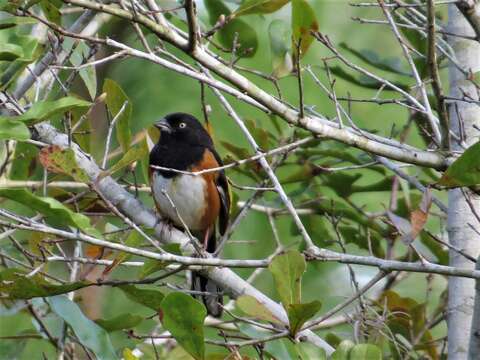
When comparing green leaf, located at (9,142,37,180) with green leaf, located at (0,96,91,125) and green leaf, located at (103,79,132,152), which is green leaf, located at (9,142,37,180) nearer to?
green leaf, located at (103,79,132,152)

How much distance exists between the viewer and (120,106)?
3113 mm

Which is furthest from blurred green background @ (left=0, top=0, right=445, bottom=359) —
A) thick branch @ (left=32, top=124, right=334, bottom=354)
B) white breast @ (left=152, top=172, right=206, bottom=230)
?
thick branch @ (left=32, top=124, right=334, bottom=354)

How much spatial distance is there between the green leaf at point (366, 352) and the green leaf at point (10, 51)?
119 centimetres

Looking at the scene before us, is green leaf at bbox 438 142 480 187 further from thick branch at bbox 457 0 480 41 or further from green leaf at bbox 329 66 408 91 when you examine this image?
green leaf at bbox 329 66 408 91

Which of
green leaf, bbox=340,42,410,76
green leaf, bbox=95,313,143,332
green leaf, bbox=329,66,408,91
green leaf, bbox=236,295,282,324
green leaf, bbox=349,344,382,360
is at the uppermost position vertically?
green leaf, bbox=340,42,410,76

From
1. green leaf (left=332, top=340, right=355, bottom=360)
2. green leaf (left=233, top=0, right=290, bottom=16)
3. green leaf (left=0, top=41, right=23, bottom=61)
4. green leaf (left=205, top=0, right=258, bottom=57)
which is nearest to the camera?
green leaf (left=332, top=340, right=355, bottom=360)

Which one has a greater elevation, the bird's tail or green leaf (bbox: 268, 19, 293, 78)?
green leaf (bbox: 268, 19, 293, 78)

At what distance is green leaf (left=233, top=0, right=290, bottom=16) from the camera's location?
305 cm

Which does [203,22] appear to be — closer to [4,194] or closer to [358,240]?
[358,240]

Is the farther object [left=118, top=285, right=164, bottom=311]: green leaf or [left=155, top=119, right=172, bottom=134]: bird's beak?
[left=155, top=119, right=172, bottom=134]: bird's beak

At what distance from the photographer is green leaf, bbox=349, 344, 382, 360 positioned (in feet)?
7.43

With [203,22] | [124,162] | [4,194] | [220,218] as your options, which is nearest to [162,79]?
[220,218]

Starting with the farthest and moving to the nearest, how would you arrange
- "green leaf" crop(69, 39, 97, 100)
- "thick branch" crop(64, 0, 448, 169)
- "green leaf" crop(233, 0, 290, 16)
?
"green leaf" crop(69, 39, 97, 100) < "green leaf" crop(233, 0, 290, 16) < "thick branch" crop(64, 0, 448, 169)

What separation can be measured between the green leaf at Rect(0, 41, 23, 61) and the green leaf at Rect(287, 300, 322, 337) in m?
1.00
